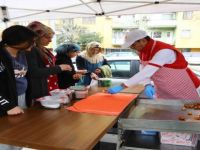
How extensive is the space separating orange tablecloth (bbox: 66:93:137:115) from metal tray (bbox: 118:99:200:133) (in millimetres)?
81

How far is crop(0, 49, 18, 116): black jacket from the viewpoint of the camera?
1330 mm

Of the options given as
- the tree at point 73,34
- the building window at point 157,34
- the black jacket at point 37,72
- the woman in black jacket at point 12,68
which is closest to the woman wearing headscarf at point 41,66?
the black jacket at point 37,72

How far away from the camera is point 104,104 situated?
1575mm

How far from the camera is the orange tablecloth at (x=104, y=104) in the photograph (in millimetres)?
1436

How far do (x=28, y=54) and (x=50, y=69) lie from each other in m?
0.18

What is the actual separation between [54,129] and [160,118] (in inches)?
22.5

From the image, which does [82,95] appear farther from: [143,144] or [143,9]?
[143,9]

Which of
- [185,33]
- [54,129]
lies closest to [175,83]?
[54,129]

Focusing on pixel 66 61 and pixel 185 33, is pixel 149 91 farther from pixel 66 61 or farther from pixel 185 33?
pixel 185 33

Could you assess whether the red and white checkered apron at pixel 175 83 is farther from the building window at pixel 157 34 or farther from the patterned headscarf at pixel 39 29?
the building window at pixel 157 34

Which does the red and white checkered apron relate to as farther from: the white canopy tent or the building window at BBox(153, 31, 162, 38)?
the building window at BBox(153, 31, 162, 38)

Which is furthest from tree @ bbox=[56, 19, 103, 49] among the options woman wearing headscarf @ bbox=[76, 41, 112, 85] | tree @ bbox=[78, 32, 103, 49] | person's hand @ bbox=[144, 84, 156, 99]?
person's hand @ bbox=[144, 84, 156, 99]

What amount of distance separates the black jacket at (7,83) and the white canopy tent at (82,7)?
1520 mm

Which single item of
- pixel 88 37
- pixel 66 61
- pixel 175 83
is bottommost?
pixel 175 83
